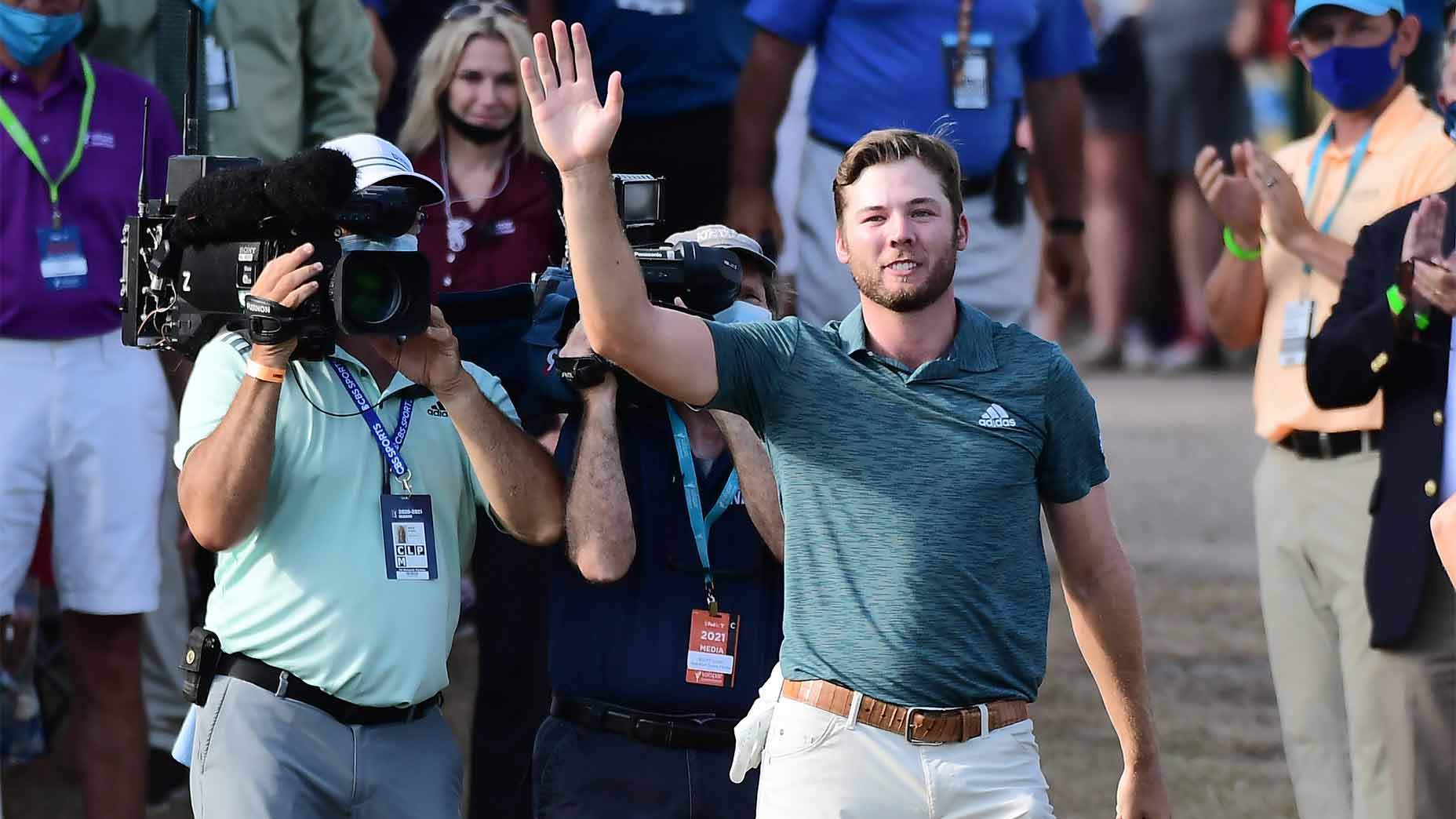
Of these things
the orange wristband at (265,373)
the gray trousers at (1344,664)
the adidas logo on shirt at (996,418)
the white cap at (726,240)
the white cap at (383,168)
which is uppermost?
the white cap at (383,168)

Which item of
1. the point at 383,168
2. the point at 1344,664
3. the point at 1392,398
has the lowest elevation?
the point at 1344,664

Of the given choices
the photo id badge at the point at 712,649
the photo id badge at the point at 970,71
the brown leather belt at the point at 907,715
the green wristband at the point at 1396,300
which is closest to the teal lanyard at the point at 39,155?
the photo id badge at the point at 712,649

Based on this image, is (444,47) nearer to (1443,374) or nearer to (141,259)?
(141,259)

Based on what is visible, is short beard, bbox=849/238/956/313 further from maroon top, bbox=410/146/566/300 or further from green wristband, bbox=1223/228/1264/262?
green wristband, bbox=1223/228/1264/262

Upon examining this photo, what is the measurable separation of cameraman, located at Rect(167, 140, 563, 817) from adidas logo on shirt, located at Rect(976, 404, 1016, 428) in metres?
1.01

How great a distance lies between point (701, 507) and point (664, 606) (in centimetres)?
23

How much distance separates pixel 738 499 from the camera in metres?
4.67

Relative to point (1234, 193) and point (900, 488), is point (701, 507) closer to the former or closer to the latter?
point (900, 488)

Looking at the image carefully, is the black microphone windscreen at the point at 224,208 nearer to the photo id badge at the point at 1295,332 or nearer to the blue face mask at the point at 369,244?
the blue face mask at the point at 369,244

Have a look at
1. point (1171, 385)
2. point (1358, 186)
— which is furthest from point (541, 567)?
point (1171, 385)

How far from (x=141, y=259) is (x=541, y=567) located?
1721 millimetres

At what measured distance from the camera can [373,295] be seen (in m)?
4.25

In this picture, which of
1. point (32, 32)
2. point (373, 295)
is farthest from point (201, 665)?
point (32, 32)

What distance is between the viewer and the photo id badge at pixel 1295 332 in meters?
6.07
